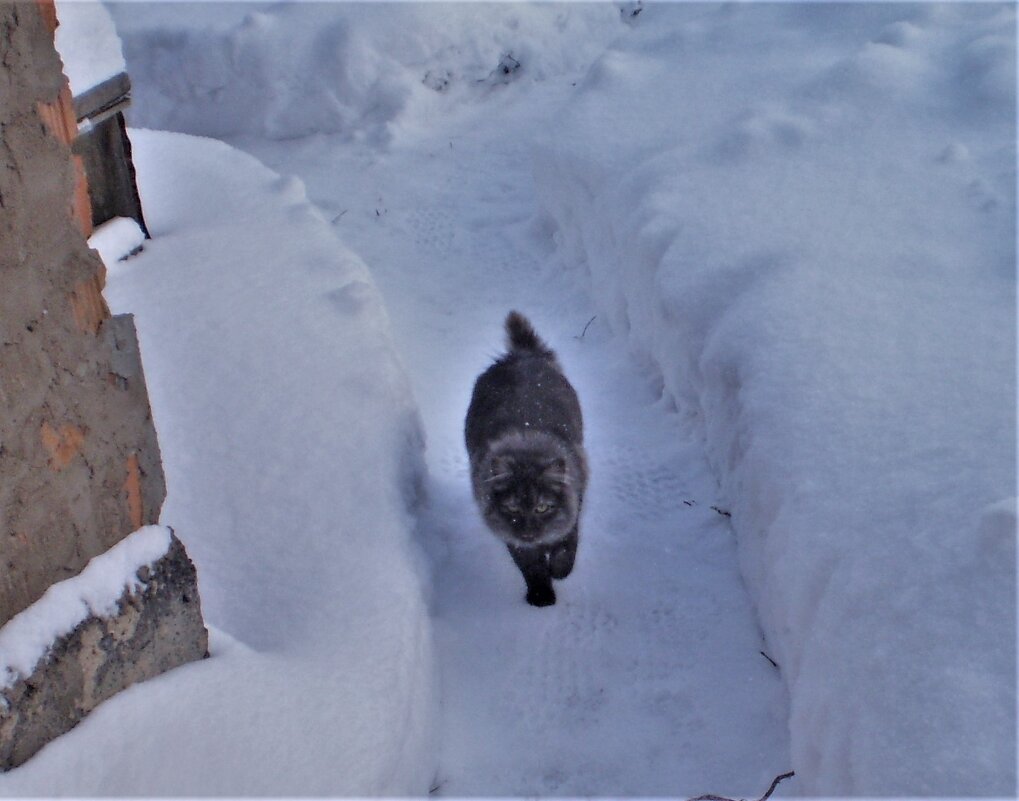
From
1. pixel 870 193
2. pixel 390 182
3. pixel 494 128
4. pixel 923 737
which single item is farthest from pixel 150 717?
pixel 494 128

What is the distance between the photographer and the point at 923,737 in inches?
69.7

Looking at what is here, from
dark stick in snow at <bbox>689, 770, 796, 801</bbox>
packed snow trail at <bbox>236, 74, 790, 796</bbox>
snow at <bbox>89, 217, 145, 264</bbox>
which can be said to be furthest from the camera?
snow at <bbox>89, 217, 145, 264</bbox>

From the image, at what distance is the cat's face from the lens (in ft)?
10.3

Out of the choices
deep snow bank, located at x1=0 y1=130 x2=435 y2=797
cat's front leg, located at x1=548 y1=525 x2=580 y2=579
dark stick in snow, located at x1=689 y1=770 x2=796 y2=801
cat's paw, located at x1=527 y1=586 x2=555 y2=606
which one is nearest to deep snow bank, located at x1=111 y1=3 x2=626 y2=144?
deep snow bank, located at x1=0 y1=130 x2=435 y2=797

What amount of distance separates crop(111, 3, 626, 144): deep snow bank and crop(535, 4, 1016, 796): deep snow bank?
1.48 metres

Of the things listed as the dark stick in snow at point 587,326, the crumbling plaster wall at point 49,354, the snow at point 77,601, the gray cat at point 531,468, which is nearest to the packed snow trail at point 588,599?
the dark stick in snow at point 587,326

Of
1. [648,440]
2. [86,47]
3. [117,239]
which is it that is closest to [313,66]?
[86,47]

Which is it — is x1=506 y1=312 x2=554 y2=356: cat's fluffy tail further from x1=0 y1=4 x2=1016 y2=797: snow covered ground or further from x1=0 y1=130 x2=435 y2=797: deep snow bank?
x1=0 y1=130 x2=435 y2=797: deep snow bank

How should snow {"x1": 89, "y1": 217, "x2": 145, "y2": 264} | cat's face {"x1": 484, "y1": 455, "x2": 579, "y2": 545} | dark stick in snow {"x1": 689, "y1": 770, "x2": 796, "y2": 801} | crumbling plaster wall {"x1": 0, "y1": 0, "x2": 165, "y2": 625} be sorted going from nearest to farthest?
crumbling plaster wall {"x1": 0, "y1": 0, "x2": 165, "y2": 625}
dark stick in snow {"x1": 689, "y1": 770, "x2": 796, "y2": 801}
cat's face {"x1": 484, "y1": 455, "x2": 579, "y2": 545}
snow {"x1": 89, "y1": 217, "x2": 145, "y2": 264}

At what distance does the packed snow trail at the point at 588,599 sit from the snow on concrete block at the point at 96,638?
2.92ft

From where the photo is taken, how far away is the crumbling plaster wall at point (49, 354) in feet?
5.50

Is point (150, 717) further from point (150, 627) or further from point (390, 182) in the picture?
point (390, 182)

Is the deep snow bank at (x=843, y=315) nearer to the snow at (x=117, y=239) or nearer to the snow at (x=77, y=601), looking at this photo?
the snow at (x=77, y=601)

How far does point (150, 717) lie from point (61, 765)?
0.20 metres
